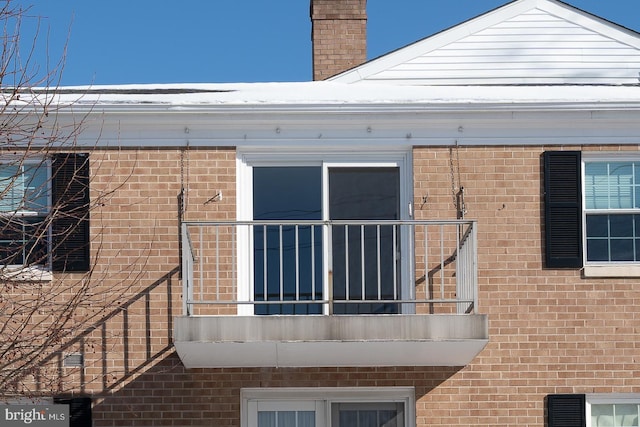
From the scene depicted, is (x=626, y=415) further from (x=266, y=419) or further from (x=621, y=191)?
(x=266, y=419)

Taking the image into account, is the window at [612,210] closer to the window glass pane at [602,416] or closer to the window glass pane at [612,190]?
the window glass pane at [612,190]

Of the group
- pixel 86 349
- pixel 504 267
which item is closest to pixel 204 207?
pixel 86 349

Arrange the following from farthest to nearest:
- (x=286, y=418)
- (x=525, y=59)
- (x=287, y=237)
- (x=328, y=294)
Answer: (x=525, y=59), (x=287, y=237), (x=286, y=418), (x=328, y=294)

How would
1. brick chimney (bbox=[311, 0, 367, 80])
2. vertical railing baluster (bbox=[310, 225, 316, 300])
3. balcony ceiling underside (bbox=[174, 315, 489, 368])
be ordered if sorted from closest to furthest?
1. balcony ceiling underside (bbox=[174, 315, 489, 368])
2. vertical railing baluster (bbox=[310, 225, 316, 300])
3. brick chimney (bbox=[311, 0, 367, 80])

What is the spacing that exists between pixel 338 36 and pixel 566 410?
291 inches

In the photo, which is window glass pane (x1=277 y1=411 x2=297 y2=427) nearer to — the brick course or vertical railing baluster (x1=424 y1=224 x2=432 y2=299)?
the brick course

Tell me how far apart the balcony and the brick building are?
0.03 metres

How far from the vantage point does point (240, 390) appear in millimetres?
12898

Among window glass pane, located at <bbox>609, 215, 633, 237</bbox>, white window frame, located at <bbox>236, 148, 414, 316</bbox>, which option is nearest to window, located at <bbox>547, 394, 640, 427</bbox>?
window glass pane, located at <bbox>609, 215, 633, 237</bbox>

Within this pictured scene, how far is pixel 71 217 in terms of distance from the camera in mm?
12961

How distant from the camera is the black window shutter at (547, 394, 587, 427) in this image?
12828mm

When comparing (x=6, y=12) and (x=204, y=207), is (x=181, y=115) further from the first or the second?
(x=6, y=12)

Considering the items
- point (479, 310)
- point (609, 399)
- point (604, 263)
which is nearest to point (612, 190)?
point (604, 263)

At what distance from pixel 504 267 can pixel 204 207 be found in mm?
3355
